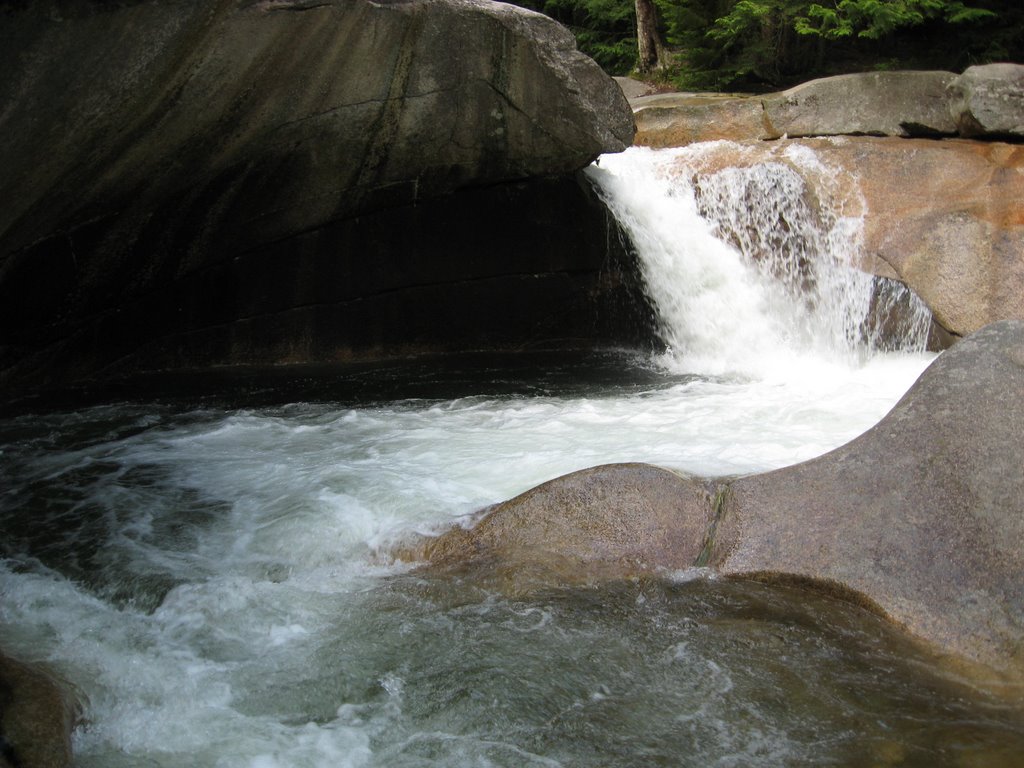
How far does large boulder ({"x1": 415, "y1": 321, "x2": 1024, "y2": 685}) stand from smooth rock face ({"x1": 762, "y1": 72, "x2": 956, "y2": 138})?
221 inches

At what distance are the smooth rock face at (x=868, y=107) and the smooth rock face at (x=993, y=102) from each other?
0.24 m

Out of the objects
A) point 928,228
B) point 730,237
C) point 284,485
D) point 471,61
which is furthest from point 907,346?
point 284,485

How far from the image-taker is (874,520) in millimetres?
3824

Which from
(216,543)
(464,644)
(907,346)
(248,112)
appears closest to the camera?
(464,644)

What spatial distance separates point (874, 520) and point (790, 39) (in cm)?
1187

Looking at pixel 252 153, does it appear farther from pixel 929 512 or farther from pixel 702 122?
pixel 929 512

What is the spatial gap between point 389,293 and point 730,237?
312 centimetres

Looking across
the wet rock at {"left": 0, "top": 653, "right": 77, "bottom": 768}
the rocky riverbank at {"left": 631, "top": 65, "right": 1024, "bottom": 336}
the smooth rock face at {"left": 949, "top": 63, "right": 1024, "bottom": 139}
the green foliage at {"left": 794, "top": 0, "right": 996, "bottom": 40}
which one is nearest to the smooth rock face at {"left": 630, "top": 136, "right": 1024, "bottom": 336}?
the rocky riverbank at {"left": 631, "top": 65, "right": 1024, "bottom": 336}

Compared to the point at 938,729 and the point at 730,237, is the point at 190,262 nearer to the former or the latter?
the point at 730,237

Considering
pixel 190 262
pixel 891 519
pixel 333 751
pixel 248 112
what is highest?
pixel 248 112

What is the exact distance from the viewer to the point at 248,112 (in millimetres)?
6883

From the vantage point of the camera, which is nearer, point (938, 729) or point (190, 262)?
point (938, 729)

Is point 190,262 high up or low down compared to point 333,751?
up

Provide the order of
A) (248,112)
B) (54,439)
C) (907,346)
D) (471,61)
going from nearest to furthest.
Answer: (54,439)
(248,112)
(471,61)
(907,346)
